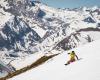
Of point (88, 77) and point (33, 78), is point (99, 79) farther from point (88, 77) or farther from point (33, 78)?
point (33, 78)

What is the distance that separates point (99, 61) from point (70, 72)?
3.77 m

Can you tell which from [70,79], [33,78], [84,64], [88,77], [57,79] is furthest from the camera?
[33,78]

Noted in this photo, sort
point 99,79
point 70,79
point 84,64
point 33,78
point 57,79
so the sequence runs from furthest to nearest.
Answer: point 33,78, point 84,64, point 57,79, point 70,79, point 99,79

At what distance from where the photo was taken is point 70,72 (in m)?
36.3

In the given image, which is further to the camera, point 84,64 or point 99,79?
point 84,64

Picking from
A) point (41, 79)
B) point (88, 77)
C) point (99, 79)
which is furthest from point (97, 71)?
point (41, 79)

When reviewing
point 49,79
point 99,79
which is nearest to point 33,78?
point 49,79

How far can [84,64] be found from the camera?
1495 inches

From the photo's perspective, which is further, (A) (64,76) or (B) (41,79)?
(B) (41,79)

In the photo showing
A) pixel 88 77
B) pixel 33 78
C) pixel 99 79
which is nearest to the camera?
pixel 99 79

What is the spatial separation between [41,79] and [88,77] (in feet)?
34.8

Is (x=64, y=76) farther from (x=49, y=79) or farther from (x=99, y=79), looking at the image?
(x=99, y=79)

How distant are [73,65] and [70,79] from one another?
24.3ft

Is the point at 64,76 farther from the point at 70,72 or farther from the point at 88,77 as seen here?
the point at 88,77
